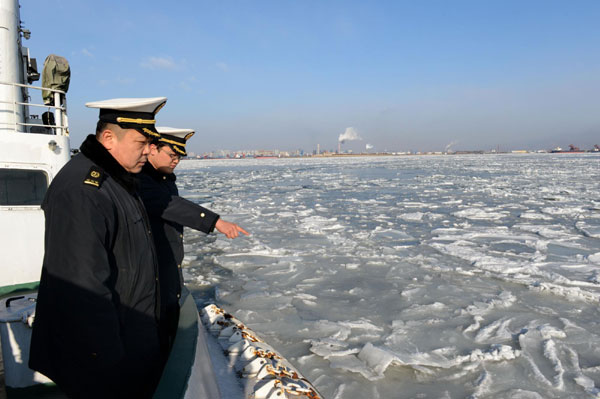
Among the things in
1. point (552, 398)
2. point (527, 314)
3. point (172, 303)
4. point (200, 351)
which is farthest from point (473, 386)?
point (172, 303)

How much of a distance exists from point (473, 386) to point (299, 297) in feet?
8.09

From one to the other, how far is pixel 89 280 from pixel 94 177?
351 mm

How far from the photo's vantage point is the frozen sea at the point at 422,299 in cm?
335

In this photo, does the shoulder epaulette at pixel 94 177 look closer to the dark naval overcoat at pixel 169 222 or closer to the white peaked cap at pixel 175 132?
the dark naval overcoat at pixel 169 222

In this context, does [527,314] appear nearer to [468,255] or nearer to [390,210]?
[468,255]

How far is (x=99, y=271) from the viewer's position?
1250mm

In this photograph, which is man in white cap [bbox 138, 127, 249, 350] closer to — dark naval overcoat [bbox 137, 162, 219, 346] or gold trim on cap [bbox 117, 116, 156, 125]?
dark naval overcoat [bbox 137, 162, 219, 346]

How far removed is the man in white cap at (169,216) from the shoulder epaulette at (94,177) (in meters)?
0.73

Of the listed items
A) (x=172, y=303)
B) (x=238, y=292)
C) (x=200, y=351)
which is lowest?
(x=238, y=292)

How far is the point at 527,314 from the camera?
445 cm

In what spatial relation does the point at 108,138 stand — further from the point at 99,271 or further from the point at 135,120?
the point at 99,271

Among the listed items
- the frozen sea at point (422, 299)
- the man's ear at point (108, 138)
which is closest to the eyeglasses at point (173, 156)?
the man's ear at point (108, 138)

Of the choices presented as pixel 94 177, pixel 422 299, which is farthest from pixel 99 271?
pixel 422 299

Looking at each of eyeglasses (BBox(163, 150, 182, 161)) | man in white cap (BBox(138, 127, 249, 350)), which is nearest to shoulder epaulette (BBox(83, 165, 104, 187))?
man in white cap (BBox(138, 127, 249, 350))
